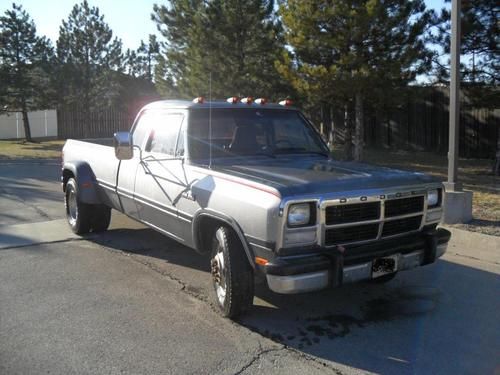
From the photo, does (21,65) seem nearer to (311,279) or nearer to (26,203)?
(26,203)

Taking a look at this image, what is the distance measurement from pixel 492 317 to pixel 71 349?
11.6 ft

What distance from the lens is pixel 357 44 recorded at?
44.9 ft

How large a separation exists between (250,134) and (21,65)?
25531 millimetres

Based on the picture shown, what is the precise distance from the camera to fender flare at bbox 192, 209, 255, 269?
419 cm

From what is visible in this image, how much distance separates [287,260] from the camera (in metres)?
3.95

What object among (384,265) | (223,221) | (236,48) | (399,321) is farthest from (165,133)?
(236,48)

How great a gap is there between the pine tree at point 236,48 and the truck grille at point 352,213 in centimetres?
1286

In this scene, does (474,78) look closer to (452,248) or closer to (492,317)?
(452,248)

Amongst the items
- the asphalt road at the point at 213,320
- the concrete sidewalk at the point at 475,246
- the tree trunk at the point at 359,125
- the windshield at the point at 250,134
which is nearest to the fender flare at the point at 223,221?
the asphalt road at the point at 213,320

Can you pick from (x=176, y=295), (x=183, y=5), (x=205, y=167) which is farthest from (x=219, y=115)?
(x=183, y=5)

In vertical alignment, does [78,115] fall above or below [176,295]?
above

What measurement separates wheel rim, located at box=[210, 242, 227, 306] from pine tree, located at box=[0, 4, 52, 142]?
25.8 metres

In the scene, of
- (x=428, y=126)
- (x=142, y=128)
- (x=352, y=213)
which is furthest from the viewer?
(x=428, y=126)

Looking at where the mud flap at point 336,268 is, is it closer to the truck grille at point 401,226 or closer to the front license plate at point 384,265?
the front license plate at point 384,265
